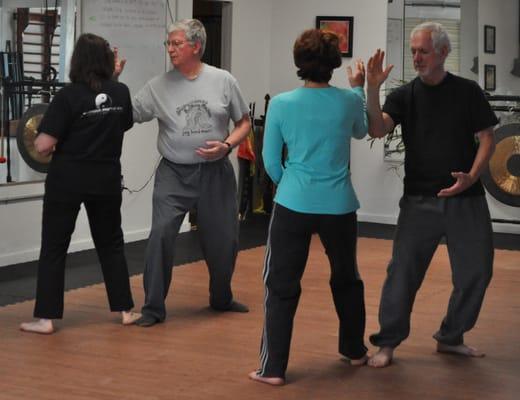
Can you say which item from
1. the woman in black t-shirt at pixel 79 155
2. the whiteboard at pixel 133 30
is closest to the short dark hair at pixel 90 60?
the woman in black t-shirt at pixel 79 155

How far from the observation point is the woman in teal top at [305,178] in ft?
12.9

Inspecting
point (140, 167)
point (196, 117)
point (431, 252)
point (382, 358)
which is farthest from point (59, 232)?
point (140, 167)

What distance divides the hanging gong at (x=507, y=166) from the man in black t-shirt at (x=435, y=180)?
4.56 meters

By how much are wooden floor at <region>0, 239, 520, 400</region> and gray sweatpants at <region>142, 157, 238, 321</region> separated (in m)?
0.16

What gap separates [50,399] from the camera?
381 cm

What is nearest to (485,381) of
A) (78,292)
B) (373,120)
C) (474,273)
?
(474,273)

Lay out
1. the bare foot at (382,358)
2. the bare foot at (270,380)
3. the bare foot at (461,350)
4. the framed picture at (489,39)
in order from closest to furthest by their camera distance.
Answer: the bare foot at (270,380) → the bare foot at (382,358) → the bare foot at (461,350) → the framed picture at (489,39)

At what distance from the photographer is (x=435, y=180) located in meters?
4.27

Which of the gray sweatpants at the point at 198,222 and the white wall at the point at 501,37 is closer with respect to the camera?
the gray sweatpants at the point at 198,222

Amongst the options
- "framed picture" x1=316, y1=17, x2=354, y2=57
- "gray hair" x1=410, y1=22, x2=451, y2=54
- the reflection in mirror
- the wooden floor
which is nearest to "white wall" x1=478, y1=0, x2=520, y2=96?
"framed picture" x1=316, y1=17, x2=354, y2=57

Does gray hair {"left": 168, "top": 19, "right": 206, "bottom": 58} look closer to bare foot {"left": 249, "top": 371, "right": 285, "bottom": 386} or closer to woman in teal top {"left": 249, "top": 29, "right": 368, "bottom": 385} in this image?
woman in teal top {"left": 249, "top": 29, "right": 368, "bottom": 385}

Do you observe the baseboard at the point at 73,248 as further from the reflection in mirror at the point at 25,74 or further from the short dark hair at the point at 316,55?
the short dark hair at the point at 316,55

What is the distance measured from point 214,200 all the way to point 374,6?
4729 millimetres

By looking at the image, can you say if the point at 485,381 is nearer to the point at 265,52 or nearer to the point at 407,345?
the point at 407,345
